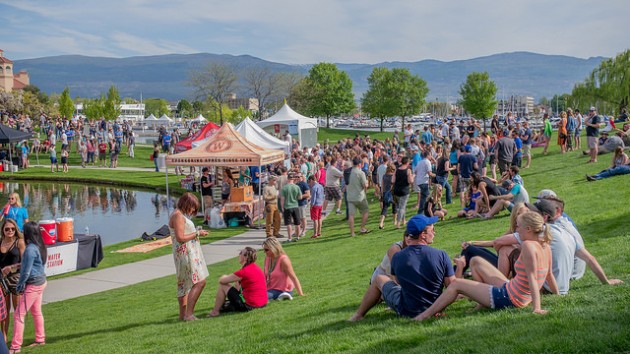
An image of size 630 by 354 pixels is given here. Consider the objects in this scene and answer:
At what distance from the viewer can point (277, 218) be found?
54.3 feet

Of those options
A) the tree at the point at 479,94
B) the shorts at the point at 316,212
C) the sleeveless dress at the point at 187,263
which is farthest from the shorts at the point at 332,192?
the tree at the point at 479,94

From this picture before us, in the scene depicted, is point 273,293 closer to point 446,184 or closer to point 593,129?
point 446,184

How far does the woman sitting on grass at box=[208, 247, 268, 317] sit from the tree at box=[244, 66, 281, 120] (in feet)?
309

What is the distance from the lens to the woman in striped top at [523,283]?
5578 mm

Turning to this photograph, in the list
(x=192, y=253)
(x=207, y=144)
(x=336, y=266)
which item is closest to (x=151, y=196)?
(x=207, y=144)

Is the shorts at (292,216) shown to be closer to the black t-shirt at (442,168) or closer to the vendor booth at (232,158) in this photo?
the vendor booth at (232,158)

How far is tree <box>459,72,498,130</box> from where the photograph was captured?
9381 cm

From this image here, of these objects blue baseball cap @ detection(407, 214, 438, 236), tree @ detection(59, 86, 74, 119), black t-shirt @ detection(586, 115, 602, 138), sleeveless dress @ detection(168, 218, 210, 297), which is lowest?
sleeveless dress @ detection(168, 218, 210, 297)

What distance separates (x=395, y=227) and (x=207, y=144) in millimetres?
7554

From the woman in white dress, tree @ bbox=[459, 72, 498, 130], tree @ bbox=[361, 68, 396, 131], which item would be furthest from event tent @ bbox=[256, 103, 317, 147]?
tree @ bbox=[459, 72, 498, 130]

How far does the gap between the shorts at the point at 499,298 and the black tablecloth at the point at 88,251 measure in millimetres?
10193

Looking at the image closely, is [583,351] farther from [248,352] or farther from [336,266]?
[336,266]

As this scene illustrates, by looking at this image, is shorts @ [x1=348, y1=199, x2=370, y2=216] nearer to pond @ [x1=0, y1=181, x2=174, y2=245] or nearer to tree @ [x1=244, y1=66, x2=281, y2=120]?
pond @ [x1=0, y1=181, x2=174, y2=245]

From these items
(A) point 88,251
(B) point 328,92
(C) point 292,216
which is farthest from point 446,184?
(B) point 328,92
